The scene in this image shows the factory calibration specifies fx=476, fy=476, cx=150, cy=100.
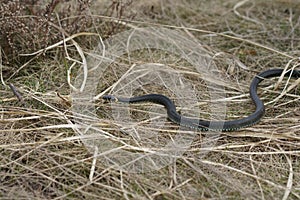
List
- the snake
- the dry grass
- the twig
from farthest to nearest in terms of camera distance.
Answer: the twig, the snake, the dry grass

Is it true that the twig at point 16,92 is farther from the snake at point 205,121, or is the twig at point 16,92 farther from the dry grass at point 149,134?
the snake at point 205,121

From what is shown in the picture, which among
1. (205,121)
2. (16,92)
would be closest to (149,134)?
(205,121)

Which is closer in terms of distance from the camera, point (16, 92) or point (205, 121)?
point (205, 121)

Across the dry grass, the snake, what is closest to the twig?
the dry grass

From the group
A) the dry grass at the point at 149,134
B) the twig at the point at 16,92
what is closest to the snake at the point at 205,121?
the dry grass at the point at 149,134

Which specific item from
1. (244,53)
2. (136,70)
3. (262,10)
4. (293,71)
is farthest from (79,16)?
(262,10)

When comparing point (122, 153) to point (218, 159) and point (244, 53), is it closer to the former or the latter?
point (218, 159)

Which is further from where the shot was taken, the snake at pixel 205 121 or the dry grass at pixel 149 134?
the snake at pixel 205 121

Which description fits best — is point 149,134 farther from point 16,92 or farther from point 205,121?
point 16,92

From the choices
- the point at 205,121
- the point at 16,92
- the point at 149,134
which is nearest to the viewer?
the point at 149,134

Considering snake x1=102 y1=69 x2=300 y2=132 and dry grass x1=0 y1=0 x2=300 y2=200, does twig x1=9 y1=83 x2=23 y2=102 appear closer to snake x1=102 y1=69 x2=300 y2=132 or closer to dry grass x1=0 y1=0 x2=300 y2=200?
dry grass x1=0 y1=0 x2=300 y2=200
